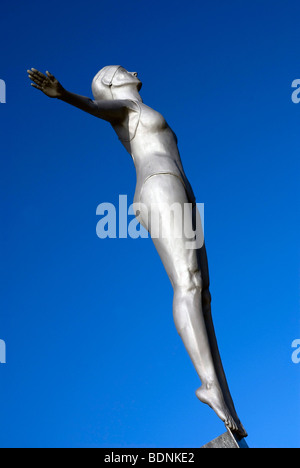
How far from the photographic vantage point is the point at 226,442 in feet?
19.6

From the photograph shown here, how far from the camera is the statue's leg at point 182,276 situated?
6.33 m

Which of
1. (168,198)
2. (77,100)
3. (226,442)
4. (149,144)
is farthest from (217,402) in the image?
(77,100)

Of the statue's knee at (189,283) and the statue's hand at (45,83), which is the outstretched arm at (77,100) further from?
the statue's knee at (189,283)

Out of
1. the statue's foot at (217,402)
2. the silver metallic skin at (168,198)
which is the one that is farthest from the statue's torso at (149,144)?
the statue's foot at (217,402)

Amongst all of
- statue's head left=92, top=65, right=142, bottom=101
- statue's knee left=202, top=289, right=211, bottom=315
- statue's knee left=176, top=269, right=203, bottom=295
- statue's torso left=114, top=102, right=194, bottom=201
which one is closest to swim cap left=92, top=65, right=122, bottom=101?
statue's head left=92, top=65, right=142, bottom=101

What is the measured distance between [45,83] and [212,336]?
2801 mm

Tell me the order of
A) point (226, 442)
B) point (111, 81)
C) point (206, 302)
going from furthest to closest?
point (111, 81) → point (206, 302) → point (226, 442)

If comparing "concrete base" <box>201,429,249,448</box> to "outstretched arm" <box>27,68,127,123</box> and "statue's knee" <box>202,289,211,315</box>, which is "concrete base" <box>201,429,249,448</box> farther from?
"outstretched arm" <box>27,68,127,123</box>

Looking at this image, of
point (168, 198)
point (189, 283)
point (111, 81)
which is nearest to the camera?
point (189, 283)

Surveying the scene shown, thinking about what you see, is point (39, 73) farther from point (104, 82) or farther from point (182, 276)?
point (182, 276)

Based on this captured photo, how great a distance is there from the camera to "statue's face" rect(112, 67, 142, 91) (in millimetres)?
8102

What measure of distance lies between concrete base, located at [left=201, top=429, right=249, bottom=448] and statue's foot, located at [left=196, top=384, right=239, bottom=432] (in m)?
0.06
